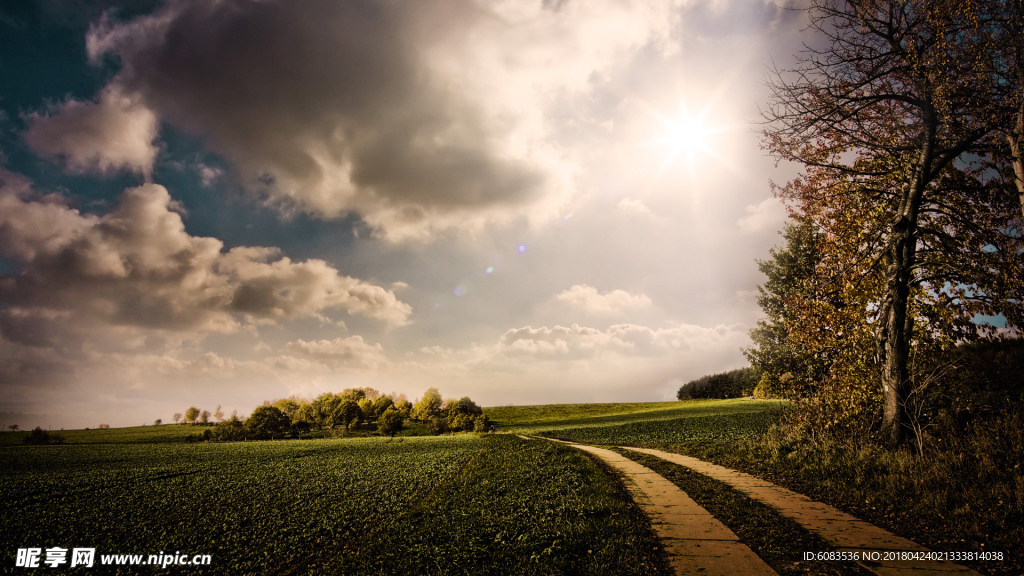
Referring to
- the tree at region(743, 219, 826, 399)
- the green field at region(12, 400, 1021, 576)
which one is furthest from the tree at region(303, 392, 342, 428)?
the tree at region(743, 219, 826, 399)

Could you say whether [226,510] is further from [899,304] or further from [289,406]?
[289,406]

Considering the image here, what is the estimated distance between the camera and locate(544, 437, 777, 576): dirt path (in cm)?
502

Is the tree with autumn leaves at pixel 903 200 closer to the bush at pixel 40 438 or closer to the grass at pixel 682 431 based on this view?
the grass at pixel 682 431

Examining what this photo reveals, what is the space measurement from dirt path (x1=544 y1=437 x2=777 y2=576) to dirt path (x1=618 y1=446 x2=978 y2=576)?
1.42 m

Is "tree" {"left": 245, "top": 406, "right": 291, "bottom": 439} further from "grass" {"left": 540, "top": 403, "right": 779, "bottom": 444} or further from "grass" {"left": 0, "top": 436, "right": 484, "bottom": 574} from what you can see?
"grass" {"left": 540, "top": 403, "right": 779, "bottom": 444}

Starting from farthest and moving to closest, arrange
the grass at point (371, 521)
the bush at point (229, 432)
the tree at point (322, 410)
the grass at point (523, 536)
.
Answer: the tree at point (322, 410)
the bush at point (229, 432)
the grass at point (371, 521)
the grass at point (523, 536)

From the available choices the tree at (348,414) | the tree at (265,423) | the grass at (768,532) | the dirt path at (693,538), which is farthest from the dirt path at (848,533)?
the tree at (348,414)

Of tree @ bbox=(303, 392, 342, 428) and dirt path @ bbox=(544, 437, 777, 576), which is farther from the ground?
dirt path @ bbox=(544, 437, 777, 576)

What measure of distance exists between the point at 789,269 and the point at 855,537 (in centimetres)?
2423

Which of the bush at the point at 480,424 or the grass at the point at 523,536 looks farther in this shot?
the bush at the point at 480,424

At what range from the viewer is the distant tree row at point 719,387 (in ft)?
311

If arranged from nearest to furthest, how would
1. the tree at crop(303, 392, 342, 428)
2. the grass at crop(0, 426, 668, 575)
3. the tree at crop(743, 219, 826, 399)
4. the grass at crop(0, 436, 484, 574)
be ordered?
1. the grass at crop(0, 426, 668, 575)
2. the grass at crop(0, 436, 484, 574)
3. the tree at crop(743, 219, 826, 399)
4. the tree at crop(303, 392, 342, 428)

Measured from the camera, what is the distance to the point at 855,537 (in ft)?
19.5

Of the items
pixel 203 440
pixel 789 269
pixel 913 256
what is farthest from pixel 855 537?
pixel 203 440
